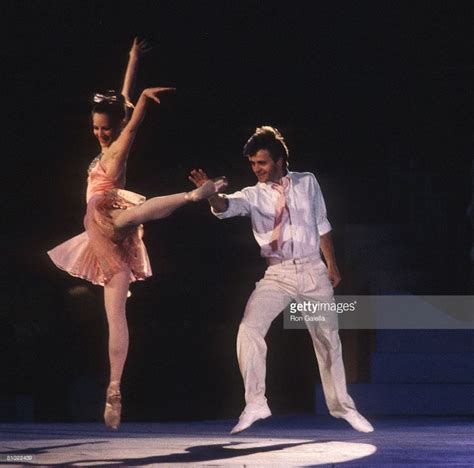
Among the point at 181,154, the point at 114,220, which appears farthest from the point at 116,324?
the point at 181,154

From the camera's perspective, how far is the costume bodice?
6184 mm

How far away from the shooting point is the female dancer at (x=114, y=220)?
614cm

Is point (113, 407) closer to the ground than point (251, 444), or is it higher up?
higher up

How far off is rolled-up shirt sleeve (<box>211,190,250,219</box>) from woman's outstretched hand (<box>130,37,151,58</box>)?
129cm

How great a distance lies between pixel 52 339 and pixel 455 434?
270cm

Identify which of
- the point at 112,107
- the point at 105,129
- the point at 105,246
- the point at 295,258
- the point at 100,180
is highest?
the point at 112,107

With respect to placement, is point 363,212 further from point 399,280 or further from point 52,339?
point 52,339

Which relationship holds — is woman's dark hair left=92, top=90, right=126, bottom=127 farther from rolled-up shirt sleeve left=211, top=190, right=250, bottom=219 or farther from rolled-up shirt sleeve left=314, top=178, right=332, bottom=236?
rolled-up shirt sleeve left=314, top=178, right=332, bottom=236

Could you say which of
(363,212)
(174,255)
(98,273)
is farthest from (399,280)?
(98,273)

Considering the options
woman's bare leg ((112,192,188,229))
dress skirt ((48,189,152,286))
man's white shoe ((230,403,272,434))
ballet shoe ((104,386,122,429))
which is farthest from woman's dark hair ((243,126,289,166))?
ballet shoe ((104,386,122,429))

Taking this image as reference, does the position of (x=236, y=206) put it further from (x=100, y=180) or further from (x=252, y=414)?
(x=252, y=414)

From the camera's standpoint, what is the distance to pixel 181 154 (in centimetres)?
705

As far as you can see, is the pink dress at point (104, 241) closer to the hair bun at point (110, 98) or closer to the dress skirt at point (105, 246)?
the dress skirt at point (105, 246)

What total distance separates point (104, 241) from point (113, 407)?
0.95 m
